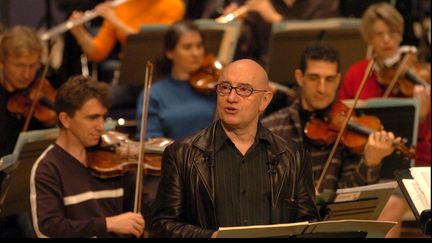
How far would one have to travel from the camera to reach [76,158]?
4.07 meters

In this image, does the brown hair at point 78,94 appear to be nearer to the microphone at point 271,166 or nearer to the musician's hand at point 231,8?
the microphone at point 271,166

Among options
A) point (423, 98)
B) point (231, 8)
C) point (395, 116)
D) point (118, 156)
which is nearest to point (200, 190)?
point (118, 156)

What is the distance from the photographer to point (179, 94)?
532 cm

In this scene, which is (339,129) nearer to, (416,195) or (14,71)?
(416,195)

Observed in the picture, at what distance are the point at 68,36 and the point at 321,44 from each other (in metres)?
2.32

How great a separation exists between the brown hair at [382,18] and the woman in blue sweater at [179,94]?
2.95 ft

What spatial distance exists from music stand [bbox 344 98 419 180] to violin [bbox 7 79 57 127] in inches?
58.6

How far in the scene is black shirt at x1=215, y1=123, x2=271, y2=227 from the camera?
3279mm

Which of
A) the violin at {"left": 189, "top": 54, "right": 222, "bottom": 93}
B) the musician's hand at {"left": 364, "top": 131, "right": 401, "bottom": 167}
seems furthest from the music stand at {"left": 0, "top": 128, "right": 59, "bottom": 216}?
the musician's hand at {"left": 364, "top": 131, "right": 401, "bottom": 167}

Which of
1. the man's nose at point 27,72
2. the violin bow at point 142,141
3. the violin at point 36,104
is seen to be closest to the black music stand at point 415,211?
the violin bow at point 142,141

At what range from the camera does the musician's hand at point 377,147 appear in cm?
429

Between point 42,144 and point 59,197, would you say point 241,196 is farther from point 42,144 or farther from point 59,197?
point 42,144

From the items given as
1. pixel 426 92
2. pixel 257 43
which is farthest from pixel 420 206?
pixel 257 43

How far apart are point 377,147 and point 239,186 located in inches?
46.9
